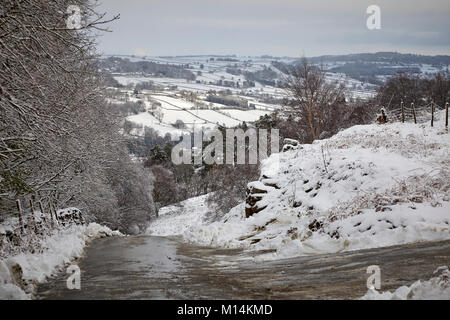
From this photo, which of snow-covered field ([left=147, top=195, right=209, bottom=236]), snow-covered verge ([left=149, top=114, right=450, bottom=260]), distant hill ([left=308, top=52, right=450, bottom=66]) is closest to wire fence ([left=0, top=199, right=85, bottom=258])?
snow-covered verge ([left=149, top=114, right=450, bottom=260])

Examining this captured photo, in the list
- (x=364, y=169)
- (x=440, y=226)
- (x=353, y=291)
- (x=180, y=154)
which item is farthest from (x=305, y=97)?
(x=180, y=154)

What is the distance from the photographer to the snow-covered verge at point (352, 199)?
8.42 m

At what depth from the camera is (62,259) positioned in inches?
329

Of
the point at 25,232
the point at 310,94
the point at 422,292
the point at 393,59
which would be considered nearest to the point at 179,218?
the point at 310,94

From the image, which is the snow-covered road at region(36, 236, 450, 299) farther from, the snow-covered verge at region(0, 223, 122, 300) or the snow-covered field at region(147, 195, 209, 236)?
the snow-covered field at region(147, 195, 209, 236)

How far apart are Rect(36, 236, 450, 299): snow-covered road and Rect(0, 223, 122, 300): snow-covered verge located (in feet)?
0.88

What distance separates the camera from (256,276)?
6.58m

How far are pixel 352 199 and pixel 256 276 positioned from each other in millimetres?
5332

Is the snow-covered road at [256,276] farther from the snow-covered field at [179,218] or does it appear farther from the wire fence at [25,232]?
the snow-covered field at [179,218]

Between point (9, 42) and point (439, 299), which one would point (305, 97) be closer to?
point (9, 42)

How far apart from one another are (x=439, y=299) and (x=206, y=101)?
164143mm

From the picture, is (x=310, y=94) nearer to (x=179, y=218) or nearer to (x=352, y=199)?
(x=352, y=199)

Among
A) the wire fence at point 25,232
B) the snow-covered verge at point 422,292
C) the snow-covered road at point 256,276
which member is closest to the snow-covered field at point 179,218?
the wire fence at point 25,232

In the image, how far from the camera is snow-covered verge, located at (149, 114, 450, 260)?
8.42 m
